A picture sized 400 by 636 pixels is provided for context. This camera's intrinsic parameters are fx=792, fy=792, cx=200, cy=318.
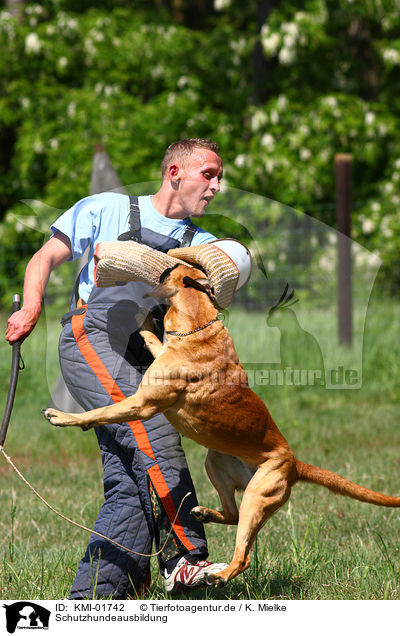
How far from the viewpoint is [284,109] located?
44.3 ft

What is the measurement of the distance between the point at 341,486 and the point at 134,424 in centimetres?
88

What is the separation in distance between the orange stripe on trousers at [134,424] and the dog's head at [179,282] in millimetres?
488

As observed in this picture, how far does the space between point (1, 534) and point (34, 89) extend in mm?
12934

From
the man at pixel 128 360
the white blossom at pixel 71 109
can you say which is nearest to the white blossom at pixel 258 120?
the white blossom at pixel 71 109

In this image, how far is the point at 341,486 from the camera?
3227mm

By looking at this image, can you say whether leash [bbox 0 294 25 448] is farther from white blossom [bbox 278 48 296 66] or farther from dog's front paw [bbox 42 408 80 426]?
white blossom [bbox 278 48 296 66]

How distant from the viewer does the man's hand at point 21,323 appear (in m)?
3.05

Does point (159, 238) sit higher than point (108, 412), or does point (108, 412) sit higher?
point (159, 238)

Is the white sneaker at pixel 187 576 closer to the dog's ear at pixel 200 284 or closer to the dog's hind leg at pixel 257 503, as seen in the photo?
the dog's hind leg at pixel 257 503

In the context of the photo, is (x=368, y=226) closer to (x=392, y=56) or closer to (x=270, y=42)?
(x=270, y=42)

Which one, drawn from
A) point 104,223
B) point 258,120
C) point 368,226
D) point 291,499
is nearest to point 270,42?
point 258,120

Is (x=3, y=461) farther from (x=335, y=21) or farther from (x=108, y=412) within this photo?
(x=335, y=21)
